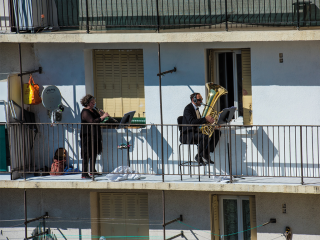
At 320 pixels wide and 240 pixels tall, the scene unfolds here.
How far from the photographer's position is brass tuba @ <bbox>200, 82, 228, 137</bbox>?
42.1 feet

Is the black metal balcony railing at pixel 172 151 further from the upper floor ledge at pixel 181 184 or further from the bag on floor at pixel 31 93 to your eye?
the bag on floor at pixel 31 93

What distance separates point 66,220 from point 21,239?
119 centimetres

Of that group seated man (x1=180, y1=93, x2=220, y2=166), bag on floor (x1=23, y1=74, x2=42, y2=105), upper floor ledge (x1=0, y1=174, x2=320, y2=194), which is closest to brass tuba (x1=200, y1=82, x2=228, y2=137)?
seated man (x1=180, y1=93, x2=220, y2=166)

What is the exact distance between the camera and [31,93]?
13.8 metres

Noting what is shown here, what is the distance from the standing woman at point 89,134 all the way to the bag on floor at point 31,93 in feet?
4.20

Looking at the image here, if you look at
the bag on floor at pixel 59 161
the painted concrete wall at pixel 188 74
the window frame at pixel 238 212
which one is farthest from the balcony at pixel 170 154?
the window frame at pixel 238 212

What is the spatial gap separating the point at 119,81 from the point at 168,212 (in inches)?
124

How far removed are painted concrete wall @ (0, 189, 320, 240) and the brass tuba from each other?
1.57 m

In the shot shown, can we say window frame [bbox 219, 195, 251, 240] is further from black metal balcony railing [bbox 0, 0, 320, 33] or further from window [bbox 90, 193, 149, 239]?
black metal balcony railing [bbox 0, 0, 320, 33]

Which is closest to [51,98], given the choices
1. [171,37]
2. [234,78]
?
[171,37]

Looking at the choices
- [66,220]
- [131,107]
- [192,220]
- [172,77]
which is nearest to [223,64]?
[172,77]

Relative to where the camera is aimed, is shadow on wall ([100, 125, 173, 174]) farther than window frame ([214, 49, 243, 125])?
Yes

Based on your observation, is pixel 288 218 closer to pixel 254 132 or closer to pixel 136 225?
pixel 254 132

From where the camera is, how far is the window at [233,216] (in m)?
13.7
